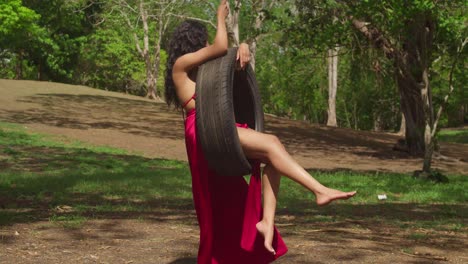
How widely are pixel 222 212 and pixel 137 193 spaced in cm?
685

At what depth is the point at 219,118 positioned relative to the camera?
441 cm

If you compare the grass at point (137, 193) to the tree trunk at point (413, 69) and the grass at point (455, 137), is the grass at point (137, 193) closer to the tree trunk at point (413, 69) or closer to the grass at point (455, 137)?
the tree trunk at point (413, 69)

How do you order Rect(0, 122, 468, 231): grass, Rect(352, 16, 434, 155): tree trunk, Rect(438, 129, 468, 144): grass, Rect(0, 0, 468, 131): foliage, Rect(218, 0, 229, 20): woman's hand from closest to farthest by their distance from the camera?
1. Rect(218, 0, 229, 20): woman's hand
2. Rect(0, 122, 468, 231): grass
3. Rect(352, 16, 434, 155): tree trunk
4. Rect(0, 0, 468, 131): foliage
5. Rect(438, 129, 468, 144): grass

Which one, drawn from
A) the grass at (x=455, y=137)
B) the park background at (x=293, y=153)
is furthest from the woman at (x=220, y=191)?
the grass at (x=455, y=137)

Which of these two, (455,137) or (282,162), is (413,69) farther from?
(455,137)

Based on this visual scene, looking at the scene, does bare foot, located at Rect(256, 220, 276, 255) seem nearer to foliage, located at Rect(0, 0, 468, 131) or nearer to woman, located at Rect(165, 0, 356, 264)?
woman, located at Rect(165, 0, 356, 264)

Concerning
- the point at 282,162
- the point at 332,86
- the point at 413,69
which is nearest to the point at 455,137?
the point at 332,86

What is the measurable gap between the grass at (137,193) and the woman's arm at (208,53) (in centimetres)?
318

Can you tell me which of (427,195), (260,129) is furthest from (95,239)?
(427,195)

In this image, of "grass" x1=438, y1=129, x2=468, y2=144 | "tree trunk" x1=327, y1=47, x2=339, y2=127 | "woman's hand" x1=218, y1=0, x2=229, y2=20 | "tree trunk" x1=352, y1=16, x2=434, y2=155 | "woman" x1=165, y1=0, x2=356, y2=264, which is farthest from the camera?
"grass" x1=438, y1=129, x2=468, y2=144

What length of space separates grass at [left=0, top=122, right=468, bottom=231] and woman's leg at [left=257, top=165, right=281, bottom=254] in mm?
3329

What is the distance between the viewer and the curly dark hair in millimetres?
4789

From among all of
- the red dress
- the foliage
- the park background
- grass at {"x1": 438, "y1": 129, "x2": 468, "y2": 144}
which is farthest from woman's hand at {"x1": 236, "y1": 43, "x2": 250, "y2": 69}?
grass at {"x1": 438, "y1": 129, "x2": 468, "y2": 144}

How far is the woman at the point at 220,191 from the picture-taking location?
4547 millimetres
